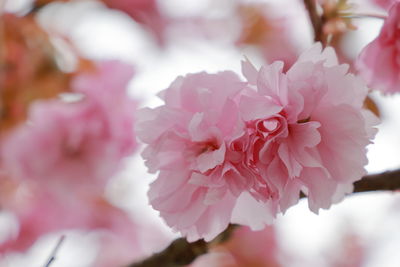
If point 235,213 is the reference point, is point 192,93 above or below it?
above

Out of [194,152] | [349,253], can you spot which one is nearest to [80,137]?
[194,152]

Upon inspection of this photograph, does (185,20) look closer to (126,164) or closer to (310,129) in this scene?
(126,164)

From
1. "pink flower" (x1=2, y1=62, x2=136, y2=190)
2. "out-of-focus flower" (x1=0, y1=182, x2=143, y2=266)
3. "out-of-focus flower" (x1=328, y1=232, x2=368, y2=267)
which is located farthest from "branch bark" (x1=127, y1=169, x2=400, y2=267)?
"out-of-focus flower" (x1=328, y1=232, x2=368, y2=267)

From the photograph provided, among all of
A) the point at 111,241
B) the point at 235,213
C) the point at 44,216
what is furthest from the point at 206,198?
the point at 111,241

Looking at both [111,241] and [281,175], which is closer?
[281,175]

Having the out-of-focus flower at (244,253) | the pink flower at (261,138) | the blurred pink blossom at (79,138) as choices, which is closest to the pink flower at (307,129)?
the pink flower at (261,138)
